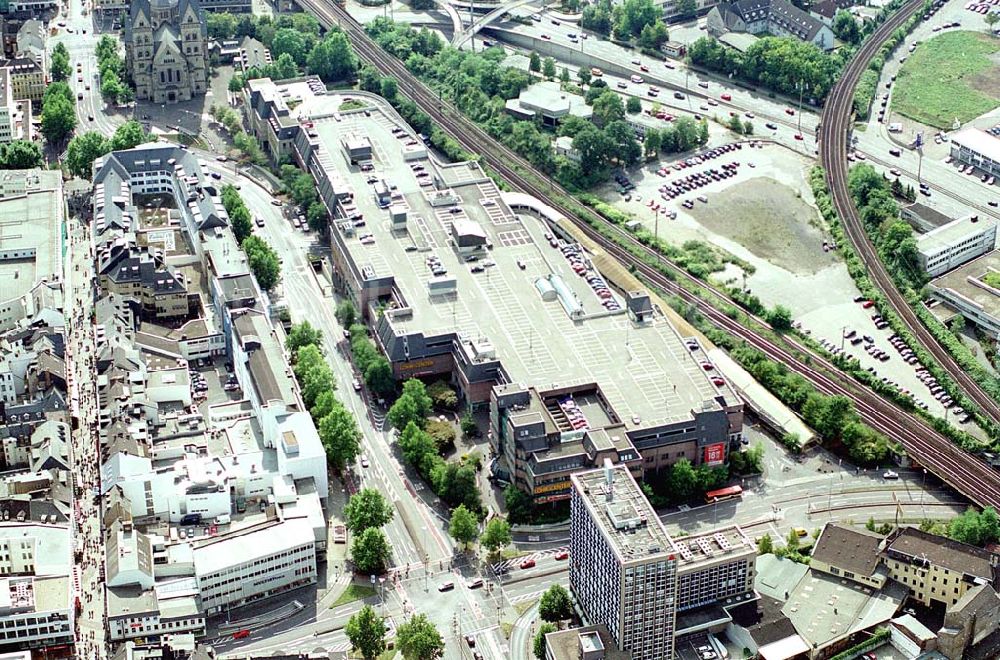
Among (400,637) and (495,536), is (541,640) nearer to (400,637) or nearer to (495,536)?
(400,637)

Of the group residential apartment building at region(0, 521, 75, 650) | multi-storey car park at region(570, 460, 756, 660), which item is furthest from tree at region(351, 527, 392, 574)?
residential apartment building at region(0, 521, 75, 650)

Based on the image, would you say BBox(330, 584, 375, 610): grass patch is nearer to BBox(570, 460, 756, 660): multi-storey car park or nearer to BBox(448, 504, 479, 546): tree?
BBox(448, 504, 479, 546): tree

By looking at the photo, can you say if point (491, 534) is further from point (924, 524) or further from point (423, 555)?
point (924, 524)

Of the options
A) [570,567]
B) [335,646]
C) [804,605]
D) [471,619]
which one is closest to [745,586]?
[804,605]

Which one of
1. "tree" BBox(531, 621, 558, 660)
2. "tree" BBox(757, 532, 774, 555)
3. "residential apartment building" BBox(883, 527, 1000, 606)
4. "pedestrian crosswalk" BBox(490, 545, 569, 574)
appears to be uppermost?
"residential apartment building" BBox(883, 527, 1000, 606)

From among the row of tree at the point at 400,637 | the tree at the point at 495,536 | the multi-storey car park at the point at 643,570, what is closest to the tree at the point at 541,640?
the multi-storey car park at the point at 643,570

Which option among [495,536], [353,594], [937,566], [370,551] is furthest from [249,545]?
[937,566]

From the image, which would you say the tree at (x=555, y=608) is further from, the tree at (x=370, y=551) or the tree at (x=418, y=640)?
the tree at (x=370, y=551)

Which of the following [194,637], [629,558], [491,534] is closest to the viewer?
[629,558]
